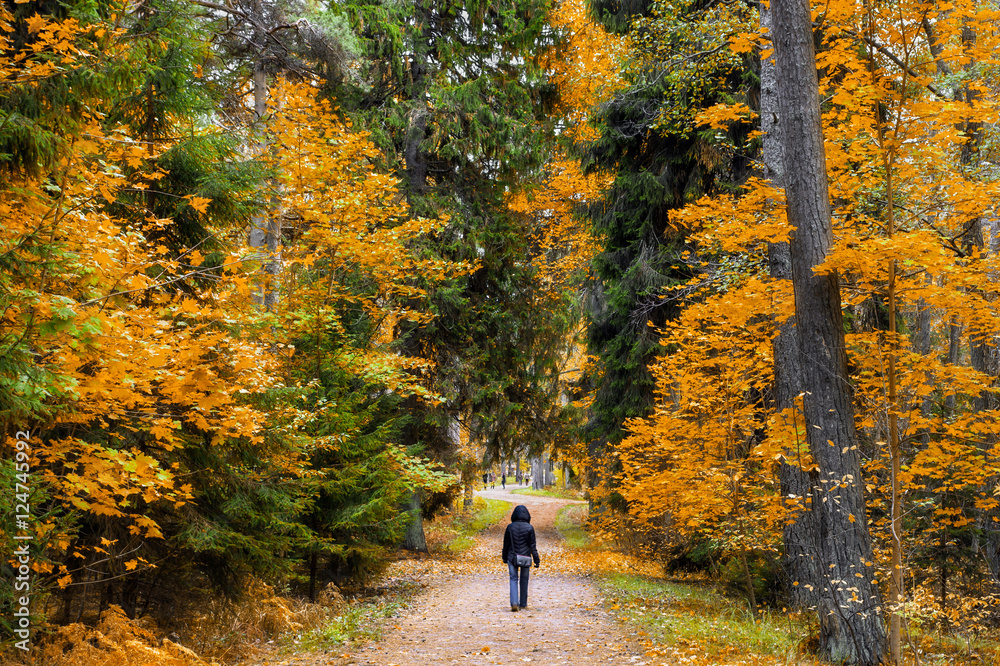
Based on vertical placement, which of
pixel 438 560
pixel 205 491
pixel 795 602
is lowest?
pixel 438 560

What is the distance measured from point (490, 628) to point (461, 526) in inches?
699

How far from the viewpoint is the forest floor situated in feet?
21.3

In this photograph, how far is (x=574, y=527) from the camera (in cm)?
2481

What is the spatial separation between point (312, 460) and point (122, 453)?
4.73 metres

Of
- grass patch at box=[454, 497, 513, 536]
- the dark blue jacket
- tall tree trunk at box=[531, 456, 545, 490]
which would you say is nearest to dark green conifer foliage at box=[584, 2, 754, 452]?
the dark blue jacket

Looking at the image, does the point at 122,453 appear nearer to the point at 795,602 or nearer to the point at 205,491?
the point at 205,491

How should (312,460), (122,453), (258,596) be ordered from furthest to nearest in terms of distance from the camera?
(312,460) < (258,596) < (122,453)

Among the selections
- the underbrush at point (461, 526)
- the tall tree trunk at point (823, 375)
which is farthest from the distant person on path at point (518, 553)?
the underbrush at point (461, 526)

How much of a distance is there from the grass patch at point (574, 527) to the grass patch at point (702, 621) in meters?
8.61

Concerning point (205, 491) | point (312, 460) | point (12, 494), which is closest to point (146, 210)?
point (205, 491)

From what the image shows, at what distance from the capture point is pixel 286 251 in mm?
11008

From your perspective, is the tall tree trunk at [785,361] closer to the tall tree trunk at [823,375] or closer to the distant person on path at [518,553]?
the tall tree trunk at [823,375]

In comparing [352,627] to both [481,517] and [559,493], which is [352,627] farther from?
[559,493]

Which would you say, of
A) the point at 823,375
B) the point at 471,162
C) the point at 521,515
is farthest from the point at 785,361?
the point at 471,162
